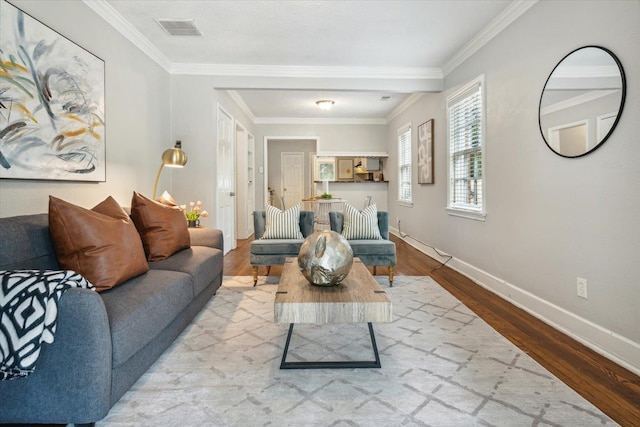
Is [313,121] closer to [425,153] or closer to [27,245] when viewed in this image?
[425,153]

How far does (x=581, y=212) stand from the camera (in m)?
2.40

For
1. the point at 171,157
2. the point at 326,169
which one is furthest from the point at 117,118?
the point at 326,169

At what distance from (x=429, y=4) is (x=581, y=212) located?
2.14 m

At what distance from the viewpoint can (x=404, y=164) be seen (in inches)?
285

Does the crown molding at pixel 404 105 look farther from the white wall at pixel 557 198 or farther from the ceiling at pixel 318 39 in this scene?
the white wall at pixel 557 198

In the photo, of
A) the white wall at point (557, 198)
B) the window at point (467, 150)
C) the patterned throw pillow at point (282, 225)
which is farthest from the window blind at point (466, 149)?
the patterned throw pillow at point (282, 225)

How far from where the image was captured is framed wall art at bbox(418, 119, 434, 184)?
5398 mm

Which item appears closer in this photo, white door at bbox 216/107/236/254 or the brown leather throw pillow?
the brown leather throw pillow

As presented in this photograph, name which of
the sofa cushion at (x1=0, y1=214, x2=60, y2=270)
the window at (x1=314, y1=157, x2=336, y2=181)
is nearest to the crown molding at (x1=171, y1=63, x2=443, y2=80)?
the sofa cushion at (x1=0, y1=214, x2=60, y2=270)

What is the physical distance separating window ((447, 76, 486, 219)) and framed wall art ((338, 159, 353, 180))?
397 centimetres

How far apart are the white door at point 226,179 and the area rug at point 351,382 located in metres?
2.82

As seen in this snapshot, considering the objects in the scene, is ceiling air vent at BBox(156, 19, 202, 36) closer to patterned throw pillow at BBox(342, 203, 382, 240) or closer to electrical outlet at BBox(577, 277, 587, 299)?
patterned throw pillow at BBox(342, 203, 382, 240)

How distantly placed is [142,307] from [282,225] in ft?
7.66

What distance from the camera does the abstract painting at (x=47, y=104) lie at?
212 cm
